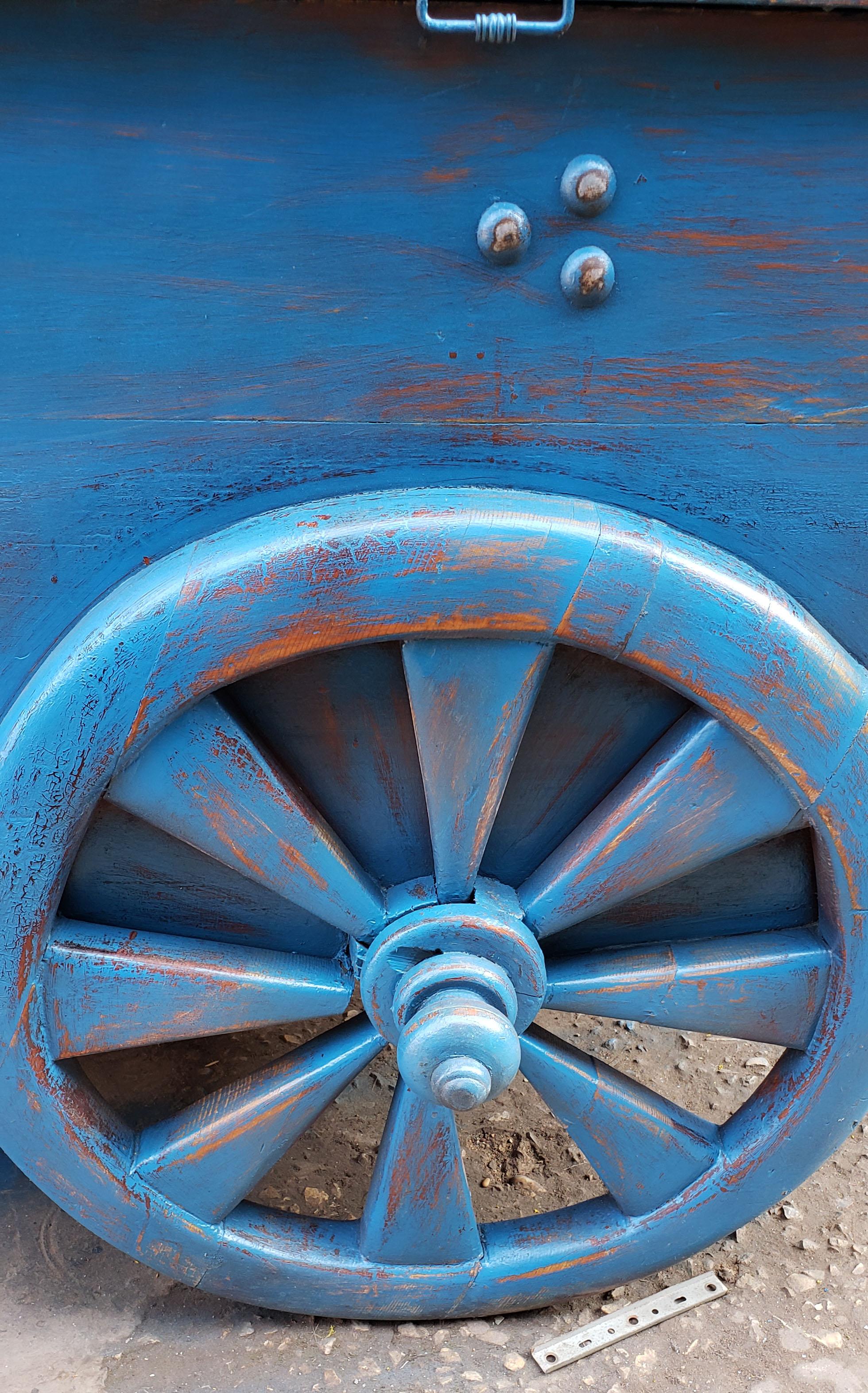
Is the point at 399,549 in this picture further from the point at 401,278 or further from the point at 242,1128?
the point at 242,1128

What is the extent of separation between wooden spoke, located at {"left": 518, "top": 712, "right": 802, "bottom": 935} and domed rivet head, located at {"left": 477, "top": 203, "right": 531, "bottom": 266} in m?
0.43

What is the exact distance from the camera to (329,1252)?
1.15m

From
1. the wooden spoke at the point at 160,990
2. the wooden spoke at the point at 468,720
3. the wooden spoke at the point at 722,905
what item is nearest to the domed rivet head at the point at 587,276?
the wooden spoke at the point at 468,720

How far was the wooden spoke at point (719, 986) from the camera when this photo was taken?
1.08m

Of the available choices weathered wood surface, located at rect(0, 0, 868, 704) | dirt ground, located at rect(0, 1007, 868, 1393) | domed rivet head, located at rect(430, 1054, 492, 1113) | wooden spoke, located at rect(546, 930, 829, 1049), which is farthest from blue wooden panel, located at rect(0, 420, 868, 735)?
dirt ground, located at rect(0, 1007, 868, 1393)

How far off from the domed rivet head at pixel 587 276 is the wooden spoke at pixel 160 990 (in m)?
0.69

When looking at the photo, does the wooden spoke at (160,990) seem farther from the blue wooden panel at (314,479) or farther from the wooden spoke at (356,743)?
the blue wooden panel at (314,479)

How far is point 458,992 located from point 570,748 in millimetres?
255

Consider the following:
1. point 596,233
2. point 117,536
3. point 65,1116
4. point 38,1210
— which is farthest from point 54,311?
point 38,1210

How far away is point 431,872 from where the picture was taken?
111 centimetres

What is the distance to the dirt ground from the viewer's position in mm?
1187

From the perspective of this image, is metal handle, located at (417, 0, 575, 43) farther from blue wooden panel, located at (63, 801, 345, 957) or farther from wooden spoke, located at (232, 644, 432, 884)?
blue wooden panel, located at (63, 801, 345, 957)

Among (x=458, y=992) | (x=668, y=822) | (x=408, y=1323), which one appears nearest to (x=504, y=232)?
(x=668, y=822)

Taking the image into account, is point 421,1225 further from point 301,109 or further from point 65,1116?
point 301,109
